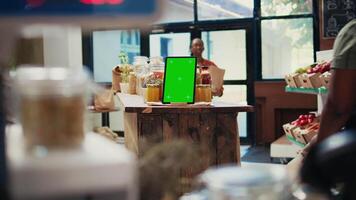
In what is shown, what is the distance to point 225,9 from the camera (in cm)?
921

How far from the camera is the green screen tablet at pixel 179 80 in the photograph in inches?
148

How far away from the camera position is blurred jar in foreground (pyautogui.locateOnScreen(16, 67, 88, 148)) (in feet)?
2.52

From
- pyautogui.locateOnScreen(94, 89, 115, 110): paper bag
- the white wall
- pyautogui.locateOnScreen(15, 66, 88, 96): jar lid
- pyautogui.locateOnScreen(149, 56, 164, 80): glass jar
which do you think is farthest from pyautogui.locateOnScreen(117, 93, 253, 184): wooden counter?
pyautogui.locateOnScreen(15, 66, 88, 96): jar lid

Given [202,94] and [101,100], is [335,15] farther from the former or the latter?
[101,100]

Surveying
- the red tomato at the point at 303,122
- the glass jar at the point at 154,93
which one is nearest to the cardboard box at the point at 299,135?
the red tomato at the point at 303,122

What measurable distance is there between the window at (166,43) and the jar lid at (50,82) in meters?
8.60

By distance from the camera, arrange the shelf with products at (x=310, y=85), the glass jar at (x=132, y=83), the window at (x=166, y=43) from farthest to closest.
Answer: the window at (x=166, y=43) < the glass jar at (x=132, y=83) < the shelf with products at (x=310, y=85)

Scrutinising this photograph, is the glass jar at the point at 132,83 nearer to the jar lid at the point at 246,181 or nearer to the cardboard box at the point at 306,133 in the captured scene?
the cardboard box at the point at 306,133

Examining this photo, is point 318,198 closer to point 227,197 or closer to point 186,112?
point 227,197

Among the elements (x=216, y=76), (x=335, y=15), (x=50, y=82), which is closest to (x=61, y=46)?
(x=50, y=82)

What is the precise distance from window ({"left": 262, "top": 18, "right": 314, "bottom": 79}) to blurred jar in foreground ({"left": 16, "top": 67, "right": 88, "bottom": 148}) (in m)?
8.14

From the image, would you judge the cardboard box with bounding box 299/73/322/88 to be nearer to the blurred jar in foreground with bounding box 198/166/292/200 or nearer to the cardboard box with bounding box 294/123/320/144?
the cardboard box with bounding box 294/123/320/144

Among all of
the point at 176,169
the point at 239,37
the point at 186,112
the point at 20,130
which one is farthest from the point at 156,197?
the point at 239,37

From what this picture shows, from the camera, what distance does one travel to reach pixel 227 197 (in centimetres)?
80
